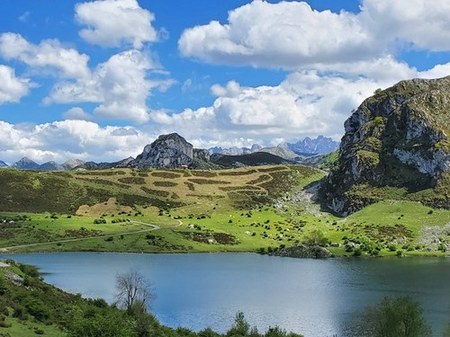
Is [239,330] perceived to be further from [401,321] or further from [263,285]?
[263,285]

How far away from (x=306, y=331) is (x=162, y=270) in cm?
6952

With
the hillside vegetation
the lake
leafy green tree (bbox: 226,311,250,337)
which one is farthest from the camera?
the lake

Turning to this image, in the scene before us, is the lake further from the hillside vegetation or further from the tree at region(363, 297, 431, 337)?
the hillside vegetation

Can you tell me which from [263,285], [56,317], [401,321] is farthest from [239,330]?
[263,285]

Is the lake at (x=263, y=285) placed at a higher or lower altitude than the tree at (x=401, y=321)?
lower

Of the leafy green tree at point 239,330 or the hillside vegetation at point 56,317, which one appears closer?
the hillside vegetation at point 56,317

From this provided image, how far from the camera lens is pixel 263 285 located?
133000 mm

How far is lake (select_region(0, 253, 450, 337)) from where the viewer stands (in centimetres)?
9869

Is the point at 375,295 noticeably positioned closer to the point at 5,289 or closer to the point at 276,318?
the point at 276,318

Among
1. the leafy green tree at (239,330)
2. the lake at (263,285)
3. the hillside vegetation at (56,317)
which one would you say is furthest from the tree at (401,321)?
the leafy green tree at (239,330)

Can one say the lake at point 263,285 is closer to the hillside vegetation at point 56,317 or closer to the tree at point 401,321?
the tree at point 401,321

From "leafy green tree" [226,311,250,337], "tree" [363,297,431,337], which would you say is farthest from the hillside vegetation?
"tree" [363,297,431,337]

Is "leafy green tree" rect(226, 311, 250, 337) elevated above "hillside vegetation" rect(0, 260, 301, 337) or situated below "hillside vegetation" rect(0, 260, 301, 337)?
below

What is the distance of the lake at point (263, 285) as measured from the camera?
324 ft
